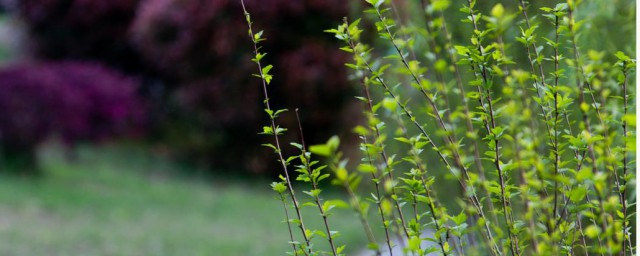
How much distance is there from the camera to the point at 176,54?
9695mm

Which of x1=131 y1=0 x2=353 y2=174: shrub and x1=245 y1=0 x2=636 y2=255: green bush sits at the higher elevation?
x1=131 y1=0 x2=353 y2=174: shrub

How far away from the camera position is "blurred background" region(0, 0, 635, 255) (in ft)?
24.4

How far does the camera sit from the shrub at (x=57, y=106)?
8.78m

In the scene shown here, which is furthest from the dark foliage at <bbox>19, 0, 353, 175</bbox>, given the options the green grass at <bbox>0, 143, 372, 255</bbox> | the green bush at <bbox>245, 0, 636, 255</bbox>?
the green bush at <bbox>245, 0, 636, 255</bbox>

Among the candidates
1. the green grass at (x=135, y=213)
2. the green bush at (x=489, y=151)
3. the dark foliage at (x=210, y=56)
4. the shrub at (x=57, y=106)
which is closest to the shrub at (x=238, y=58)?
the dark foliage at (x=210, y=56)

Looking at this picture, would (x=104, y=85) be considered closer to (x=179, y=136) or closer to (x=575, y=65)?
(x=179, y=136)

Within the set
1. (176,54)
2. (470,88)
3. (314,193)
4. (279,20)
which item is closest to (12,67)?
(176,54)

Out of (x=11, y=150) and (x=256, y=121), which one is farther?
(x=256, y=121)

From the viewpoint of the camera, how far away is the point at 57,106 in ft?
29.1

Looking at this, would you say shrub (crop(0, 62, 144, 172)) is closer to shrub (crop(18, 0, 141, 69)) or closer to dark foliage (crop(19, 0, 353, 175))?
dark foliage (crop(19, 0, 353, 175))

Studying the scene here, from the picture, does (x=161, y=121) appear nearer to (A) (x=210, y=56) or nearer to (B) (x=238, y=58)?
(A) (x=210, y=56)

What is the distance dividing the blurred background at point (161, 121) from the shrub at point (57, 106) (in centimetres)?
2

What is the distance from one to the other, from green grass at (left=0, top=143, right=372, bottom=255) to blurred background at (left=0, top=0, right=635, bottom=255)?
0.07 ft

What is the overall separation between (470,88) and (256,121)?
6861mm
